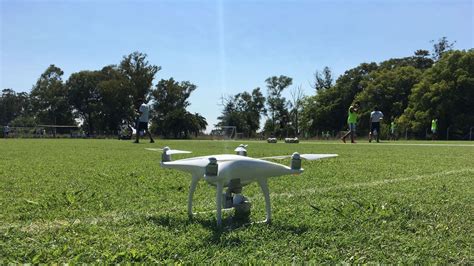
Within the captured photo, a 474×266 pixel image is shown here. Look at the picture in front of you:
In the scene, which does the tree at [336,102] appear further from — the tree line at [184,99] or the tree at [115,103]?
the tree at [115,103]

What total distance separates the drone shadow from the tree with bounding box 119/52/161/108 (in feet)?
249

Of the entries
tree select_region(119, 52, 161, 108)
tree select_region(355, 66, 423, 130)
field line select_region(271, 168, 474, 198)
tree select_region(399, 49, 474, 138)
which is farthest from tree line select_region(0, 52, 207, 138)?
field line select_region(271, 168, 474, 198)

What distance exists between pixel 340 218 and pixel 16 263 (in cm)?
198

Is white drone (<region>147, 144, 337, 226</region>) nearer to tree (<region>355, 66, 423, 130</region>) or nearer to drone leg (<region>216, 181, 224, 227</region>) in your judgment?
drone leg (<region>216, 181, 224, 227</region>)

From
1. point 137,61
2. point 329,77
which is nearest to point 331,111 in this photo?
point 329,77

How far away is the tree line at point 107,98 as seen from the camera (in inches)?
2955

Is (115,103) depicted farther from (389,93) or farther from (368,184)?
(368,184)

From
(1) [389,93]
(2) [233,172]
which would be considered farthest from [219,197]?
(1) [389,93]

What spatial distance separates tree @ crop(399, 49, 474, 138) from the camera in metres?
49.1

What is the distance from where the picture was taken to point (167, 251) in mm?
2279

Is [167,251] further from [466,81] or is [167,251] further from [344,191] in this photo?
[466,81]

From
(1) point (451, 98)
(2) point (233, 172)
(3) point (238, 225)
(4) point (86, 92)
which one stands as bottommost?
(3) point (238, 225)

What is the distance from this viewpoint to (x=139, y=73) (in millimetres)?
78688

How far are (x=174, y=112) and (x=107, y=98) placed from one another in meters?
11.7
